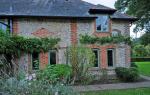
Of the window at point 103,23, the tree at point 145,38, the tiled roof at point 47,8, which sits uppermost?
the tiled roof at point 47,8

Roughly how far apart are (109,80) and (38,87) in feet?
48.9

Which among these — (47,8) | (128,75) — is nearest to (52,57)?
(47,8)

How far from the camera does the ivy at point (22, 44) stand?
1875 cm

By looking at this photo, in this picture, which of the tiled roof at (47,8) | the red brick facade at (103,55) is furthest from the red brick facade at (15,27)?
the red brick facade at (103,55)

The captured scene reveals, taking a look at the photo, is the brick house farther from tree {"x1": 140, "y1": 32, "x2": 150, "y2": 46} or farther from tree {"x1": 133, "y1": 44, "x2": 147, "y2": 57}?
tree {"x1": 133, "y1": 44, "x2": 147, "y2": 57}

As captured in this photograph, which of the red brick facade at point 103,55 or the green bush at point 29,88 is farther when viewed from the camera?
the red brick facade at point 103,55

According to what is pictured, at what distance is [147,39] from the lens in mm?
34844

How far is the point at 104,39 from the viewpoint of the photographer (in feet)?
73.5

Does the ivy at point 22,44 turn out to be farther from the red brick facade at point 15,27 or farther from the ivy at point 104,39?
the ivy at point 104,39

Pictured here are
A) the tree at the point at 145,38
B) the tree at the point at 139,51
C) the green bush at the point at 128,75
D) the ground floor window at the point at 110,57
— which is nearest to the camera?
the green bush at the point at 128,75

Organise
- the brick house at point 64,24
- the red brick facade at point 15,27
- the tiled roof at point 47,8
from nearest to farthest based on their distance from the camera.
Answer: the red brick facade at point 15,27
the brick house at point 64,24
the tiled roof at point 47,8

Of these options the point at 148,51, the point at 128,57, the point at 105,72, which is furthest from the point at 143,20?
the point at 148,51

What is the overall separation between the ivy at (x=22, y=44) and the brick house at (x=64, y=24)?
0.94 m

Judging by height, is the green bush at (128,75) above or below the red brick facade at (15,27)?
below
